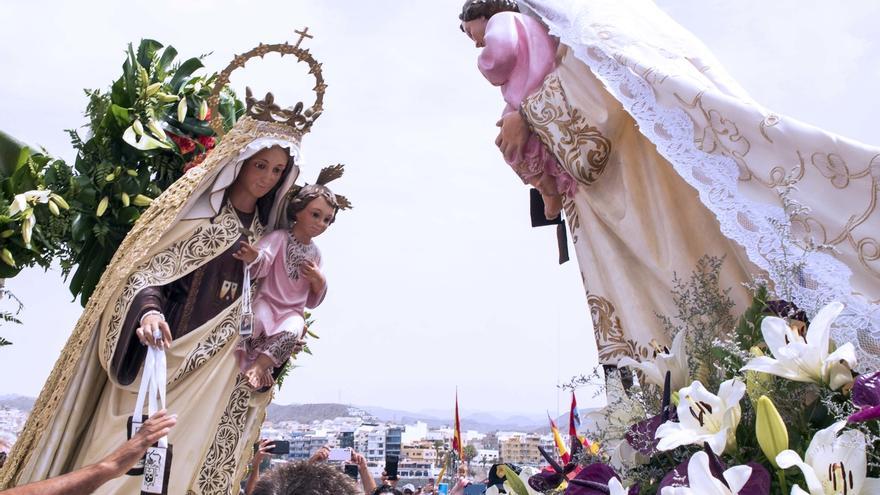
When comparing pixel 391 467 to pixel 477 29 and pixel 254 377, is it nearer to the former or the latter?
pixel 254 377

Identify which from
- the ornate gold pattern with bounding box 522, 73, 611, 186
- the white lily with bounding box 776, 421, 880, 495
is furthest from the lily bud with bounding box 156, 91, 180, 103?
the white lily with bounding box 776, 421, 880, 495

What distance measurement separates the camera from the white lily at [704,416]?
1598mm

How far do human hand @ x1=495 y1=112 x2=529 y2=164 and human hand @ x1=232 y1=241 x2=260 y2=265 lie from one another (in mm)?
2232

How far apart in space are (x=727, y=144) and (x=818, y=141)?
275 mm

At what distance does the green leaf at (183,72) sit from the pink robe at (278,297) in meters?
1.60

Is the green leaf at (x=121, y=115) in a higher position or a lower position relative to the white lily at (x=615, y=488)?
higher

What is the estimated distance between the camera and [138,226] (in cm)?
497

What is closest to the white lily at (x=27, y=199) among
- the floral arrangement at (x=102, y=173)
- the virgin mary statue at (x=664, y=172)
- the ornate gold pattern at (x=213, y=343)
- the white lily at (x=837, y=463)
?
the floral arrangement at (x=102, y=173)

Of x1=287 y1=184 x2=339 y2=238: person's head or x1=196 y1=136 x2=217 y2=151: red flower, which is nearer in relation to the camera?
x1=287 y1=184 x2=339 y2=238: person's head

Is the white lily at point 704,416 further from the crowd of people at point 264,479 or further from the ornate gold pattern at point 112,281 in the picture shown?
the ornate gold pattern at point 112,281

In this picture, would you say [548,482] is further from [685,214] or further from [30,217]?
[30,217]

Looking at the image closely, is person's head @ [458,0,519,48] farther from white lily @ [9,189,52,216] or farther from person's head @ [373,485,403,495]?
white lily @ [9,189,52,216]

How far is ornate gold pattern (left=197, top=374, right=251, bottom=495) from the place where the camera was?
485cm

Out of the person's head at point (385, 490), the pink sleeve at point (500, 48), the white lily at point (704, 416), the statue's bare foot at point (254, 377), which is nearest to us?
the white lily at point (704, 416)
